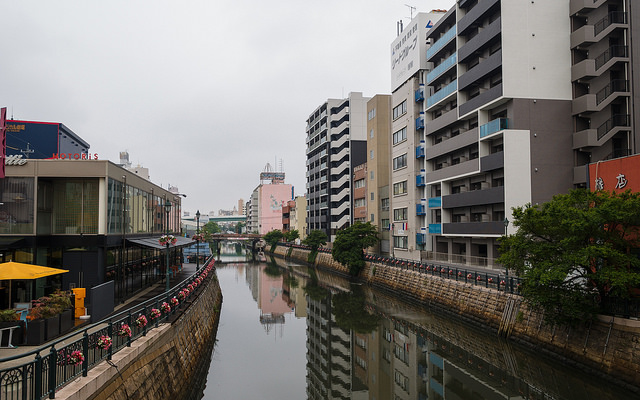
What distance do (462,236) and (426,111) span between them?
16.1 meters

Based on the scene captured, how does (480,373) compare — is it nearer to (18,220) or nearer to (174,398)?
(174,398)

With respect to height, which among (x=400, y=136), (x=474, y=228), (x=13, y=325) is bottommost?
(x=13, y=325)

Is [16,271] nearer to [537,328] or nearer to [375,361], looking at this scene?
[375,361]

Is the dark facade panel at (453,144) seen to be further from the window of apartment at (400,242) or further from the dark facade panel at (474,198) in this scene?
the window of apartment at (400,242)

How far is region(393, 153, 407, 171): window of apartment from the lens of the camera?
Result: 55.4 meters

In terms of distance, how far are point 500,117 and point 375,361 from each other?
81.5 feet

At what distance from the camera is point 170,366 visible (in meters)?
16.4

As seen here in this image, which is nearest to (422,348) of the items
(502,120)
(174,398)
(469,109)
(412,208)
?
(174,398)

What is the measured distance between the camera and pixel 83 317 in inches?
729

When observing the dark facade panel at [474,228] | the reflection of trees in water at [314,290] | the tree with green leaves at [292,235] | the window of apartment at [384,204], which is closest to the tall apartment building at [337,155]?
the tree with green leaves at [292,235]

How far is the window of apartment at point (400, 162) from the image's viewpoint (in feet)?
182

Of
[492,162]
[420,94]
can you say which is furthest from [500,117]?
[420,94]

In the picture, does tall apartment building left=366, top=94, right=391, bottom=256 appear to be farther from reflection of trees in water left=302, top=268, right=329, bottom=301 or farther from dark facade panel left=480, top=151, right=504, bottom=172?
dark facade panel left=480, top=151, right=504, bottom=172

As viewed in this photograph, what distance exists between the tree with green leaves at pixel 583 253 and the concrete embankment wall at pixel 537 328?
1065 mm
